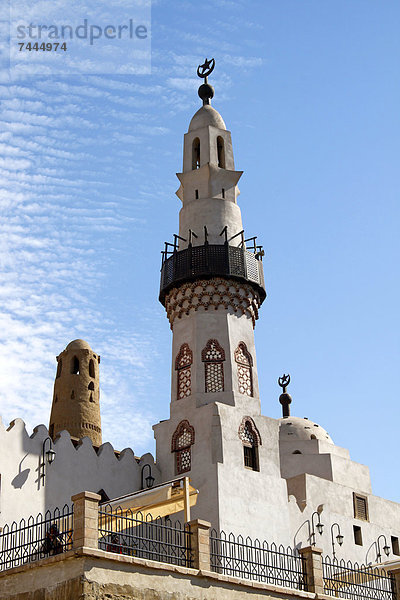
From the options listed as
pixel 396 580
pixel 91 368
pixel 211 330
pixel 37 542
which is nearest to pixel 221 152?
pixel 211 330

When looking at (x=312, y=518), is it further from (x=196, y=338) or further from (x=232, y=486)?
(x=196, y=338)

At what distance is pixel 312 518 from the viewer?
23.4 m

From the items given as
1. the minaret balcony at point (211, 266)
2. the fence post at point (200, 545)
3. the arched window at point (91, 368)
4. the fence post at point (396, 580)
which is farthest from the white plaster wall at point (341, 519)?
the arched window at point (91, 368)

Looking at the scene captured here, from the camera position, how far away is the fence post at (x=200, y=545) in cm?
1432

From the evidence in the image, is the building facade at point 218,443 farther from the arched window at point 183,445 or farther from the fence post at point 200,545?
the fence post at point 200,545

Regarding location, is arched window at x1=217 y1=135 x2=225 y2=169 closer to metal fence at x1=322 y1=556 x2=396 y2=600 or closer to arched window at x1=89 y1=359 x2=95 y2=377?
arched window at x1=89 y1=359 x2=95 y2=377

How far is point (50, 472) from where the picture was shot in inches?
781

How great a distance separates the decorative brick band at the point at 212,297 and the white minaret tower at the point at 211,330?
0.03m

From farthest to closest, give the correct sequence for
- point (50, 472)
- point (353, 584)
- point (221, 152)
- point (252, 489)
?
point (221, 152) < point (252, 489) < point (50, 472) < point (353, 584)

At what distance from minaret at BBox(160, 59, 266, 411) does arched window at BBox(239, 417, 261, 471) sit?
607 mm

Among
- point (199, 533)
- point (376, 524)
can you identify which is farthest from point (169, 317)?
point (199, 533)

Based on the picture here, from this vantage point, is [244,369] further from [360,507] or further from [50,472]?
[50,472]

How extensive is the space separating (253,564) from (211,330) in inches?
319

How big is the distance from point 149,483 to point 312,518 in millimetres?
4766
